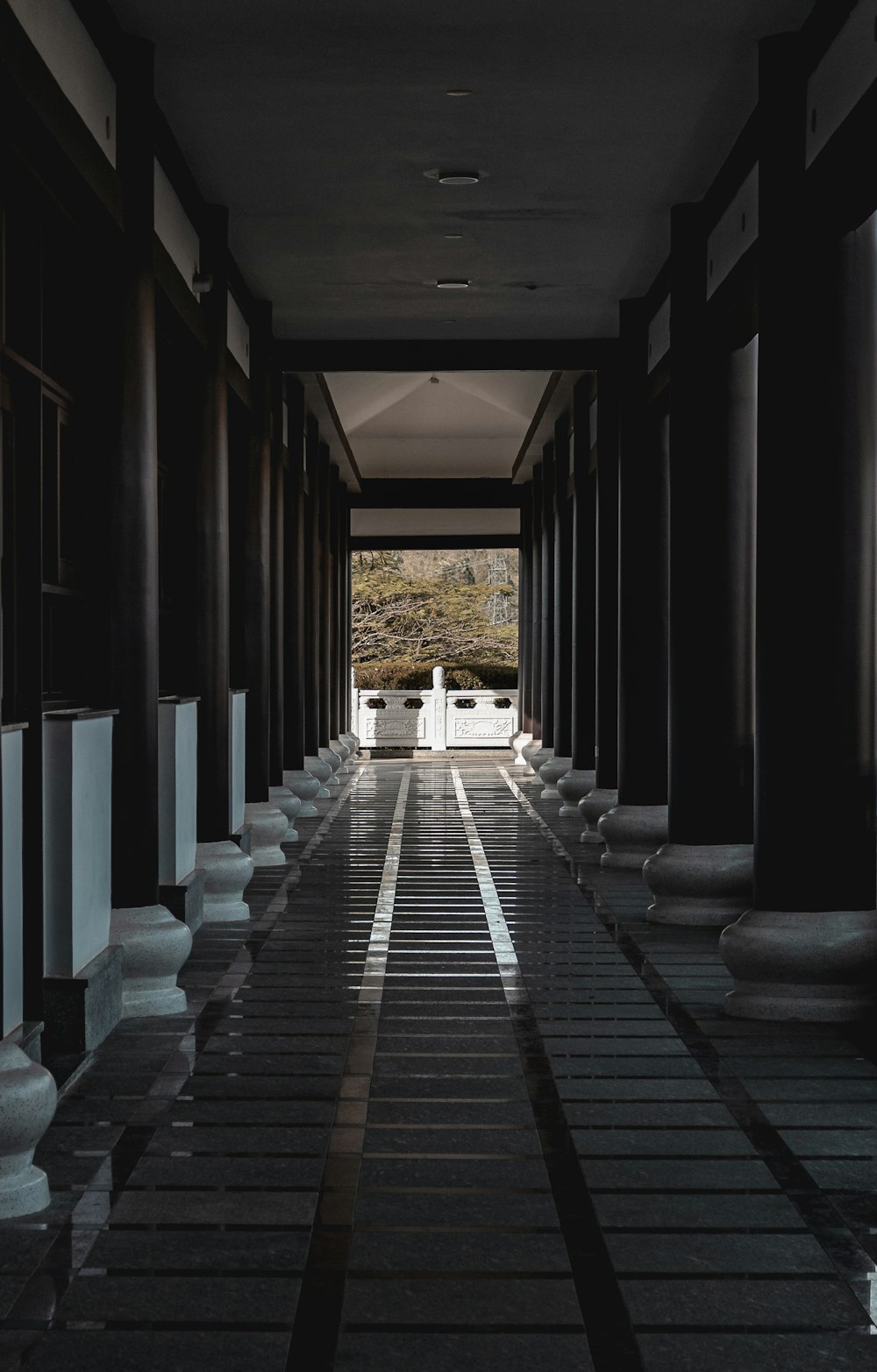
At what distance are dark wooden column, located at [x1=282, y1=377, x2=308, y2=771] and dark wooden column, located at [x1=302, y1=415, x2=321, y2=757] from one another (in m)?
1.53

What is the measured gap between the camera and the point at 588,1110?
166 inches

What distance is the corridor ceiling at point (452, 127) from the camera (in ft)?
18.1

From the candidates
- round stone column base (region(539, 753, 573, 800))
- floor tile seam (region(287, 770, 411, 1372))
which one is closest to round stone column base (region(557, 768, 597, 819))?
round stone column base (region(539, 753, 573, 800))

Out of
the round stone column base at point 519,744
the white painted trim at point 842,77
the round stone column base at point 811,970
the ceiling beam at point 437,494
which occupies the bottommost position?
the round stone column base at point 519,744

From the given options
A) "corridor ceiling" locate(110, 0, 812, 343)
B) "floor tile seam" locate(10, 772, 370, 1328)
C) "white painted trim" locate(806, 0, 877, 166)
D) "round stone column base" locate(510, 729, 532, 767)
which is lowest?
"round stone column base" locate(510, 729, 532, 767)

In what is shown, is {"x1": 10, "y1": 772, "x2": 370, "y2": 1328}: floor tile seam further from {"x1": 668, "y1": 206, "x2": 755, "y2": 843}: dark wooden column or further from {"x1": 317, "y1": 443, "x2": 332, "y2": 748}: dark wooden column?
{"x1": 317, "y1": 443, "x2": 332, "y2": 748}: dark wooden column

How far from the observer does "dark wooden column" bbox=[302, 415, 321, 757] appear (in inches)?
613

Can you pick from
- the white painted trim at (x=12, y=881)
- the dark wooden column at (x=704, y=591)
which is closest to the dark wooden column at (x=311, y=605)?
the dark wooden column at (x=704, y=591)

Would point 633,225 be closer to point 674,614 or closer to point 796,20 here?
point 674,614

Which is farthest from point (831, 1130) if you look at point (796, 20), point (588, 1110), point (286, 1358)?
point (796, 20)

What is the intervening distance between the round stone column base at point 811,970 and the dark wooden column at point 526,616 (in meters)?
15.5

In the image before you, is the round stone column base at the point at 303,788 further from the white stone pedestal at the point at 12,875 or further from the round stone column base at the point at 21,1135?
the round stone column base at the point at 21,1135

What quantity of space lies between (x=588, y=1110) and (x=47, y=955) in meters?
1.72

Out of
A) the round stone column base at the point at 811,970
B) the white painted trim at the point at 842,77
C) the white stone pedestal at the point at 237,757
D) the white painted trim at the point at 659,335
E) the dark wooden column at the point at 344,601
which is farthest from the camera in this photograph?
the dark wooden column at the point at 344,601
